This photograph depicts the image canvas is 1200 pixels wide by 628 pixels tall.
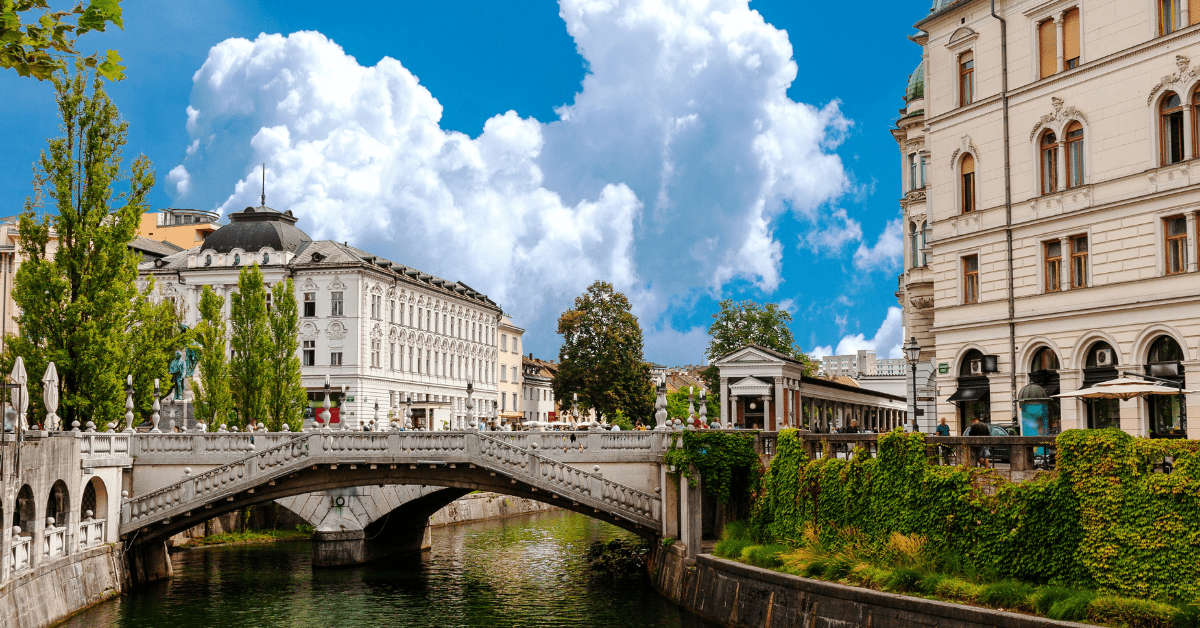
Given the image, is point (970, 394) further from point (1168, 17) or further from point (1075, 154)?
point (1168, 17)

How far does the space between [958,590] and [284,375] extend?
42608mm

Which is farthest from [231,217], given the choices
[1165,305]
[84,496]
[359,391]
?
[1165,305]

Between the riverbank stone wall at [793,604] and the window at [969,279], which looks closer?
the riverbank stone wall at [793,604]

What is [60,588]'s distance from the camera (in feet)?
101

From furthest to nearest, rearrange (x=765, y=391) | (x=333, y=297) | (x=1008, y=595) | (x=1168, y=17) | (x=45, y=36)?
(x=333, y=297) < (x=765, y=391) < (x=1168, y=17) < (x=1008, y=595) < (x=45, y=36)

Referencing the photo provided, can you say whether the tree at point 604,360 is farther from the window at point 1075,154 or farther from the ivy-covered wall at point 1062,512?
the ivy-covered wall at point 1062,512

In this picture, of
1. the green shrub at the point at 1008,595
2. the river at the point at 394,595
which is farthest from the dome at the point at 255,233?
the green shrub at the point at 1008,595

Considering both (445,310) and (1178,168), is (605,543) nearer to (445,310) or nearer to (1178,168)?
(1178,168)

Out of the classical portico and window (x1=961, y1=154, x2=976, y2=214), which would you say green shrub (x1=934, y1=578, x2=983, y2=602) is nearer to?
window (x1=961, y1=154, x2=976, y2=214)

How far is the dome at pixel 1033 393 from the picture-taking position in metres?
36.2

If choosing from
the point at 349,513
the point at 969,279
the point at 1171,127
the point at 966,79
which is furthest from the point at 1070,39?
the point at 349,513

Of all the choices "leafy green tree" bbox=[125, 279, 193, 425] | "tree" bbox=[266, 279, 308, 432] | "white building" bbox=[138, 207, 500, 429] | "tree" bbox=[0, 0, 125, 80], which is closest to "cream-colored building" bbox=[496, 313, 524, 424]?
"white building" bbox=[138, 207, 500, 429]

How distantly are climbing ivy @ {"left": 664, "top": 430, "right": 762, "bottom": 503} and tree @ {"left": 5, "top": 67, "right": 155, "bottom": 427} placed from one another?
1967 cm

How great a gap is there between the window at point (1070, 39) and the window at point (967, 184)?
4680 millimetres
